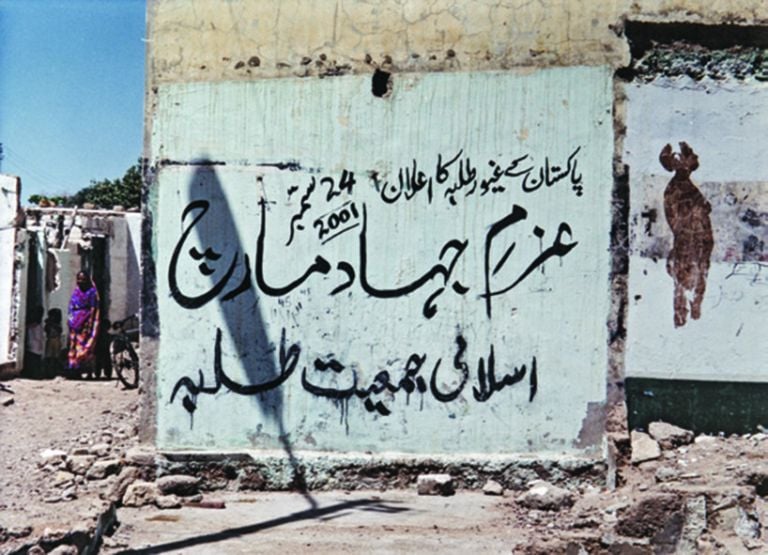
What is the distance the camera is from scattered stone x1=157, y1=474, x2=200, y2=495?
7.82 metres

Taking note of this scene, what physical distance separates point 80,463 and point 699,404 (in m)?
4.70

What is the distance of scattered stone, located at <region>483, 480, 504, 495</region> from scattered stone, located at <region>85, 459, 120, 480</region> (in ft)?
9.20

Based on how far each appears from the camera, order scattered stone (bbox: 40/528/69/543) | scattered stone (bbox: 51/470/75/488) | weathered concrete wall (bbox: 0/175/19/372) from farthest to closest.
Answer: weathered concrete wall (bbox: 0/175/19/372) → scattered stone (bbox: 51/470/75/488) → scattered stone (bbox: 40/528/69/543)

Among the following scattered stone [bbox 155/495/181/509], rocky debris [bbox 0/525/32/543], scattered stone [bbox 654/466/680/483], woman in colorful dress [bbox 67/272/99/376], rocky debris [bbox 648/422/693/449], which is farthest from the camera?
woman in colorful dress [bbox 67/272/99/376]

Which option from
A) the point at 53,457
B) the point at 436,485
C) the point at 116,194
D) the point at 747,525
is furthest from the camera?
the point at 116,194

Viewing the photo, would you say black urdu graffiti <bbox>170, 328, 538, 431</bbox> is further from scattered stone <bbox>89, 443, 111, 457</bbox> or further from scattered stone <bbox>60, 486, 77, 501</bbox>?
scattered stone <bbox>60, 486, 77, 501</bbox>

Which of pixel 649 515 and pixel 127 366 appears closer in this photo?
pixel 649 515

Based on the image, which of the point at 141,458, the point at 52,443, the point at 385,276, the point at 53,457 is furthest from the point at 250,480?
the point at 52,443

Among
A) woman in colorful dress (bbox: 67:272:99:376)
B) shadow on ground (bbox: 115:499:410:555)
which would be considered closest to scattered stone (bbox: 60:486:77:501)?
shadow on ground (bbox: 115:499:410:555)

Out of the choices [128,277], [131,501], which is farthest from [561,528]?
[128,277]

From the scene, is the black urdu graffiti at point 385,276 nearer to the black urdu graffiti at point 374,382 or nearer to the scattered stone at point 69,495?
the black urdu graffiti at point 374,382

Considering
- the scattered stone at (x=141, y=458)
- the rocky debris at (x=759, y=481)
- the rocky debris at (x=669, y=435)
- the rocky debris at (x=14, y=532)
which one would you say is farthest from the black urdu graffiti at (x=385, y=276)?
the rocky debris at (x=14, y=532)

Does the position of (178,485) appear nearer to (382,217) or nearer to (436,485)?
(436,485)

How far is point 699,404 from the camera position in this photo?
25.7 ft
